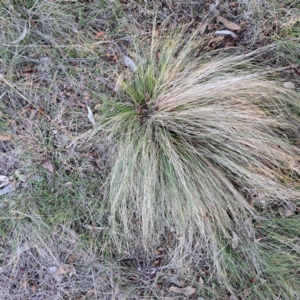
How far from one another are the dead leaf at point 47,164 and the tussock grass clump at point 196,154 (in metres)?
0.40

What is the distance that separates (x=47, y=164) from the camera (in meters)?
2.15

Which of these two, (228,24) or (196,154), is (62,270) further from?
(228,24)

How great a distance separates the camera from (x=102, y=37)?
7.18 ft

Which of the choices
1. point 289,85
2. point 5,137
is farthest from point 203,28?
point 5,137

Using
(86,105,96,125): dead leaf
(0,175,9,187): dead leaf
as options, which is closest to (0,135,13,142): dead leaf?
(0,175,9,187): dead leaf

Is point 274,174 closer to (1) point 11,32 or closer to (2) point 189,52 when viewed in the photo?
(2) point 189,52

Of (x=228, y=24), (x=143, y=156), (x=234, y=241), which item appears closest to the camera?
(x=143, y=156)

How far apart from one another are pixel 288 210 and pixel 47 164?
1611 mm

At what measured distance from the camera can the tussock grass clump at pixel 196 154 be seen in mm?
1943

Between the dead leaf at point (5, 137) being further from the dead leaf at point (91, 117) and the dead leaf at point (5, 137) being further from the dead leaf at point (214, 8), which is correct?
the dead leaf at point (214, 8)

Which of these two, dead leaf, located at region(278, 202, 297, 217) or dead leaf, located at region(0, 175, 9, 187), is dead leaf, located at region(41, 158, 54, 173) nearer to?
dead leaf, located at region(0, 175, 9, 187)

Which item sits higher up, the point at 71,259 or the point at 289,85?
the point at 289,85

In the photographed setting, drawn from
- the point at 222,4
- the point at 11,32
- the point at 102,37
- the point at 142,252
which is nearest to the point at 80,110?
the point at 102,37

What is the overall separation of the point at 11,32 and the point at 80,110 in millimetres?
687
